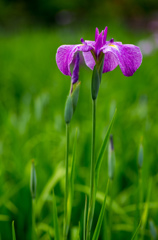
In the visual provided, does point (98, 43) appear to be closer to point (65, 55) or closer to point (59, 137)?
point (65, 55)

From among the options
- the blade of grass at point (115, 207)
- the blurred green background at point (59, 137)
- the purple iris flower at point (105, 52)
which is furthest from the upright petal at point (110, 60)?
the blade of grass at point (115, 207)

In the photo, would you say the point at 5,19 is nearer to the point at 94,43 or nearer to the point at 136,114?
the point at 136,114

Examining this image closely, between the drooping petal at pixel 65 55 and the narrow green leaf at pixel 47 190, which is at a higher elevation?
Result: the drooping petal at pixel 65 55

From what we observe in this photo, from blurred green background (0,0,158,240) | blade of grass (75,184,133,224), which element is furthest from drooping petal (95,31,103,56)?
blade of grass (75,184,133,224)

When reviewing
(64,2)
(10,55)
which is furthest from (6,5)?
(10,55)

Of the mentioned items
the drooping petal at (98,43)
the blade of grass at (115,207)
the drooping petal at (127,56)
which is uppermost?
the drooping petal at (98,43)

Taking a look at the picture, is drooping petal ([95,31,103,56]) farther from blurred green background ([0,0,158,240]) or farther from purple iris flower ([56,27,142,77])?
blurred green background ([0,0,158,240])

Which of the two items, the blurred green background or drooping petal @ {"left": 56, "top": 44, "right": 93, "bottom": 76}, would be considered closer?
drooping petal @ {"left": 56, "top": 44, "right": 93, "bottom": 76}

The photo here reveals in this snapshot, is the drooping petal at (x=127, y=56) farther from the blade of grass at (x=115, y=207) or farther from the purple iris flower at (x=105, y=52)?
the blade of grass at (x=115, y=207)

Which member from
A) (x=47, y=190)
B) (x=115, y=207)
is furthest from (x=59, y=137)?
(x=115, y=207)
